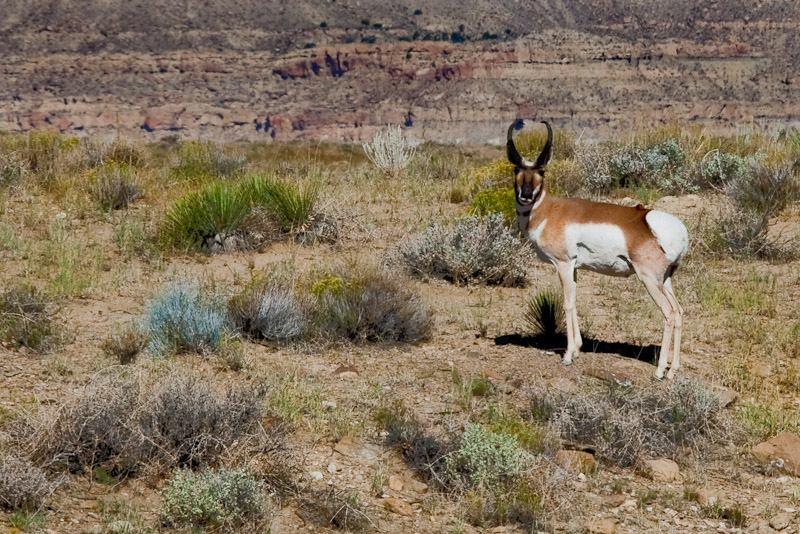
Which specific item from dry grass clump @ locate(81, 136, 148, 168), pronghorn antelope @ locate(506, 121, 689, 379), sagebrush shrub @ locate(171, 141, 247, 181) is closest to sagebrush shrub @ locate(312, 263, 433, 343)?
pronghorn antelope @ locate(506, 121, 689, 379)

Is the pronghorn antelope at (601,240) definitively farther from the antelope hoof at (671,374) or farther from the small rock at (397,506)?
the small rock at (397,506)

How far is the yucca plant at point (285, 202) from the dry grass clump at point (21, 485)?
7.33 m

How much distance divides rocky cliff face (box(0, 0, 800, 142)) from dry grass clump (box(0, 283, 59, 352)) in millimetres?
93506

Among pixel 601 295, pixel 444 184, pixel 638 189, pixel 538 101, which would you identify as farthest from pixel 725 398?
pixel 538 101

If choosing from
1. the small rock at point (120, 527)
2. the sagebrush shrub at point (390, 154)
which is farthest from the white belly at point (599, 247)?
the sagebrush shrub at point (390, 154)

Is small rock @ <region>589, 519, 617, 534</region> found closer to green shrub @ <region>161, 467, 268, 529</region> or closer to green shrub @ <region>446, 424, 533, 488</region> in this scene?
green shrub @ <region>446, 424, 533, 488</region>

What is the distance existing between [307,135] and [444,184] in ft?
383

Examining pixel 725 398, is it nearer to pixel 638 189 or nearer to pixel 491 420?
pixel 491 420

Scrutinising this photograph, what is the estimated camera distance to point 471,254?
1099 centimetres

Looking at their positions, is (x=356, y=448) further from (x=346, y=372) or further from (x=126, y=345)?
(x=126, y=345)

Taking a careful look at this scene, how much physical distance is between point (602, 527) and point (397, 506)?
3.82 feet

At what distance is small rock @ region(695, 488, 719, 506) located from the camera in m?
5.90

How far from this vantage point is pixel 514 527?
5598 millimetres

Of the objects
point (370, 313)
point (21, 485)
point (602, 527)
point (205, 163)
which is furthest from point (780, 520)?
point (205, 163)
